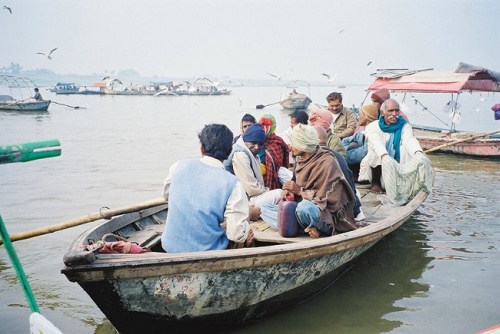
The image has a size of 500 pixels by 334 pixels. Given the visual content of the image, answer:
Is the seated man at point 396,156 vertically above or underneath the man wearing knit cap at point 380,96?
underneath

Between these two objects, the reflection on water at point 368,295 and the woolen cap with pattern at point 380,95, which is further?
the woolen cap with pattern at point 380,95

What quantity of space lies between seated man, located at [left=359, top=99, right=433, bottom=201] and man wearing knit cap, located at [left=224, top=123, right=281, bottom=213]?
1.97 m

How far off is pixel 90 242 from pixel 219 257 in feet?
3.83

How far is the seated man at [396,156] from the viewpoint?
5.86m

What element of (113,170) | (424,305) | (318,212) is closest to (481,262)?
(424,305)

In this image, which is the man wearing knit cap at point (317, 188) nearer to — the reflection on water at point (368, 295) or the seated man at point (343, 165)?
the seated man at point (343, 165)

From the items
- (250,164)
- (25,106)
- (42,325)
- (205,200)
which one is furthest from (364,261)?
(25,106)

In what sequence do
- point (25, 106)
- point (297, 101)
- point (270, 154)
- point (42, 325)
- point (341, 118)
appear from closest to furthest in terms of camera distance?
point (42, 325) < point (270, 154) < point (341, 118) < point (25, 106) < point (297, 101)

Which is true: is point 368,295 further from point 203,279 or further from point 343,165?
point 203,279

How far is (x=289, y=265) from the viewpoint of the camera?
12.1 feet

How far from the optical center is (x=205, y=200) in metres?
3.19

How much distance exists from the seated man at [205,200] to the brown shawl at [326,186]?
977 millimetres

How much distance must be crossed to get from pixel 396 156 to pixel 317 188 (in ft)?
8.66

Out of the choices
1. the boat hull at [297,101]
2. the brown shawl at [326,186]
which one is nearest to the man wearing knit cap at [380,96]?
the brown shawl at [326,186]
